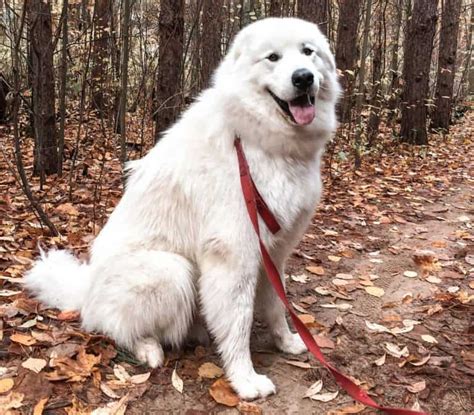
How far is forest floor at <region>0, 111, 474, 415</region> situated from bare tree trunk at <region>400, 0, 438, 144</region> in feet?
14.5

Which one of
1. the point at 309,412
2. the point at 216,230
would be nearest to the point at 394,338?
the point at 309,412

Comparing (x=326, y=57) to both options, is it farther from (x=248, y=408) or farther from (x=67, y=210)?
(x=67, y=210)

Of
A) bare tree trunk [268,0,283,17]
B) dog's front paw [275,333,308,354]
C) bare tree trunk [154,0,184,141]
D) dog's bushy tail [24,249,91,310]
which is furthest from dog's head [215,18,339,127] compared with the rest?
bare tree trunk [268,0,283,17]

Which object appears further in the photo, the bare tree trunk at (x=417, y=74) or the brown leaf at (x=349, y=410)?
the bare tree trunk at (x=417, y=74)

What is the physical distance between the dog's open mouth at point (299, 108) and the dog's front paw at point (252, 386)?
1.37 m

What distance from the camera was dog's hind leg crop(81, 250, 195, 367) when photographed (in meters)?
2.75

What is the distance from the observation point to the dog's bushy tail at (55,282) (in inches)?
130

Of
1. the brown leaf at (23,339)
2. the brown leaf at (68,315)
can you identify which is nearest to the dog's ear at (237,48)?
the brown leaf at (68,315)

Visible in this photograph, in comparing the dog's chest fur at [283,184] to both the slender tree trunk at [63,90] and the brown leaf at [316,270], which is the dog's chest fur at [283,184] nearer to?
the brown leaf at [316,270]

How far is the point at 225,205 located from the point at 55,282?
1.38 meters

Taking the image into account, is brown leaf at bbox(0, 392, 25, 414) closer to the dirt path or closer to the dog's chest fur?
the dirt path

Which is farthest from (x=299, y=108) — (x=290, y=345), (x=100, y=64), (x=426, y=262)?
(x=100, y=64)

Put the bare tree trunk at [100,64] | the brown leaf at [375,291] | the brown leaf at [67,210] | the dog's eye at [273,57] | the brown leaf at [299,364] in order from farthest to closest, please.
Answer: the bare tree trunk at [100,64] → the brown leaf at [67,210] → the brown leaf at [375,291] → the brown leaf at [299,364] → the dog's eye at [273,57]

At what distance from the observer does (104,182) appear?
644 cm
